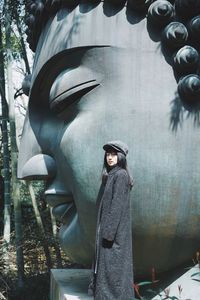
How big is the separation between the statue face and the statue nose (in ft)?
0.57

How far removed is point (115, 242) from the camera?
3434 millimetres

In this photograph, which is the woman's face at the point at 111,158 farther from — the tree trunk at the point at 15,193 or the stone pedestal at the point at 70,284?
the tree trunk at the point at 15,193

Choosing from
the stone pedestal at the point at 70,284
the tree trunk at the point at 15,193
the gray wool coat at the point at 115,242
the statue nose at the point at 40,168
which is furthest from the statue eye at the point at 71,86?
the tree trunk at the point at 15,193

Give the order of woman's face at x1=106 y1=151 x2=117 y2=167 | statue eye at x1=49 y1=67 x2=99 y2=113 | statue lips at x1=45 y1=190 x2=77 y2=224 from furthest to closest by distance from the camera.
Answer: statue lips at x1=45 y1=190 x2=77 y2=224 → statue eye at x1=49 y1=67 x2=99 y2=113 → woman's face at x1=106 y1=151 x2=117 y2=167

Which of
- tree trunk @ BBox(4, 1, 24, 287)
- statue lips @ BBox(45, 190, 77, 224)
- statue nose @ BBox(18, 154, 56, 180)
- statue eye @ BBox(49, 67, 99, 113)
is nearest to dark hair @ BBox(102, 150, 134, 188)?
statue eye @ BBox(49, 67, 99, 113)

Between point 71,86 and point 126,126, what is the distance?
2.03 feet

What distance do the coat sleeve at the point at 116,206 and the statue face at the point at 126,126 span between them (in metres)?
0.25

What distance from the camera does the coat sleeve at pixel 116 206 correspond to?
11.1 ft

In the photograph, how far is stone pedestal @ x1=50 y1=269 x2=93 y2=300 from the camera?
14.2 feet

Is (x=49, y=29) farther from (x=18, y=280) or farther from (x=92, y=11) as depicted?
(x=18, y=280)

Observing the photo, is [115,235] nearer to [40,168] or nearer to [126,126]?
[126,126]

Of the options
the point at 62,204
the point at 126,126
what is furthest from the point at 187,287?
the point at 62,204

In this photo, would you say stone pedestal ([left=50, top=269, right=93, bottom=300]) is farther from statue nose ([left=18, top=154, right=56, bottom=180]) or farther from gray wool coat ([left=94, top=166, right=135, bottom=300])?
statue nose ([left=18, top=154, right=56, bottom=180])

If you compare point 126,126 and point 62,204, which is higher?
point 126,126
